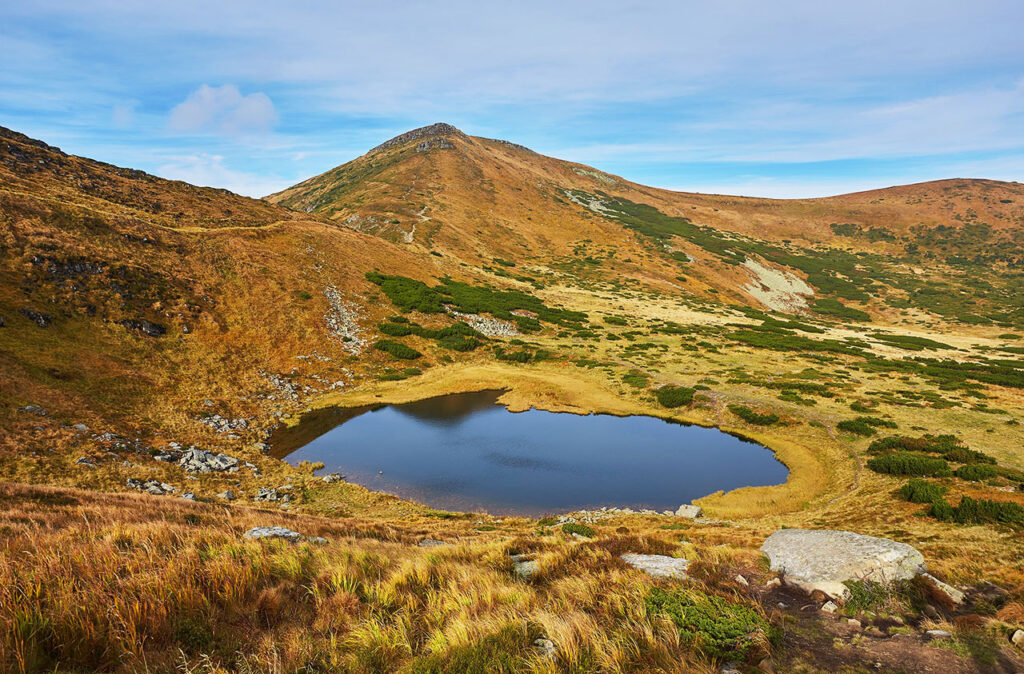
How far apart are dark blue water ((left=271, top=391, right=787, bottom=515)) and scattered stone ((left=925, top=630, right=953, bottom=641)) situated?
640 inches

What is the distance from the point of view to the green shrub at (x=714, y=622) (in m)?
5.46

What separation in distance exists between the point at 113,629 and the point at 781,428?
36.4m

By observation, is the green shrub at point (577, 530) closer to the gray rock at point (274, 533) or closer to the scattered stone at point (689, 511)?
the scattered stone at point (689, 511)

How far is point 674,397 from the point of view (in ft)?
118

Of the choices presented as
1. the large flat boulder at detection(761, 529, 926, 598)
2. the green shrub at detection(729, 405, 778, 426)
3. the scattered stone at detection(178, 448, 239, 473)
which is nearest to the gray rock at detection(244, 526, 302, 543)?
the large flat boulder at detection(761, 529, 926, 598)

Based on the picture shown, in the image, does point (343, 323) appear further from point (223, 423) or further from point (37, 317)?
point (37, 317)

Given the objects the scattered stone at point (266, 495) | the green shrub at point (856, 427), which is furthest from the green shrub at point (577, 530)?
the green shrub at point (856, 427)

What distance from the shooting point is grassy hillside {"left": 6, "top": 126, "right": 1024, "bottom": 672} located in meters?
5.41

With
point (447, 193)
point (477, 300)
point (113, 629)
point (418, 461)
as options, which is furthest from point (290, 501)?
point (447, 193)

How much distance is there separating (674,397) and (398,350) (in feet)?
92.6

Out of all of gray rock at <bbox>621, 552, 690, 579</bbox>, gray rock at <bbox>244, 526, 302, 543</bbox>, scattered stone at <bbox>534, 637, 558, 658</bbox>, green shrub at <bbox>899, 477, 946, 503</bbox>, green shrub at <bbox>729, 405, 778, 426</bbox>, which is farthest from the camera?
green shrub at <bbox>729, 405, 778, 426</bbox>

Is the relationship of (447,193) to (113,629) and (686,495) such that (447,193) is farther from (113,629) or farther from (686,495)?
(113,629)

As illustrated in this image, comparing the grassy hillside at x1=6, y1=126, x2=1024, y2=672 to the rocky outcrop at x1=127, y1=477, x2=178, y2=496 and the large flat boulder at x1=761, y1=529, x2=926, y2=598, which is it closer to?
the rocky outcrop at x1=127, y1=477, x2=178, y2=496

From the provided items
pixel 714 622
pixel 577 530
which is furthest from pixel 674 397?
pixel 714 622
